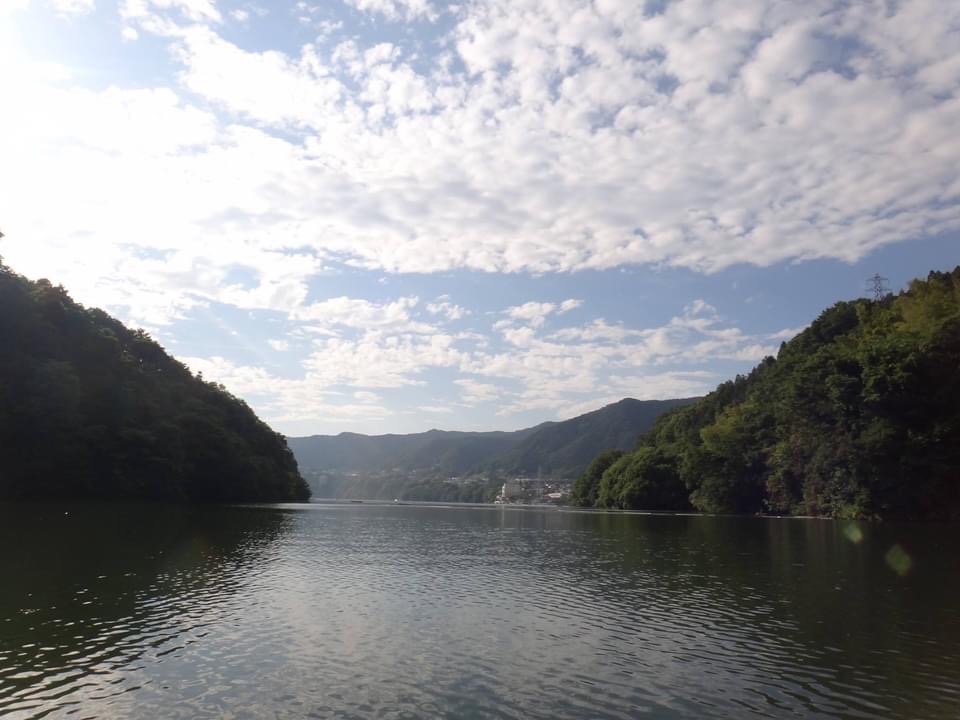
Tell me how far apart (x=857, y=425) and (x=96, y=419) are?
114 meters

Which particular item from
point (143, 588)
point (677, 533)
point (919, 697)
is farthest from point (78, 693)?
point (677, 533)

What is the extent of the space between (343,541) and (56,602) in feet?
111

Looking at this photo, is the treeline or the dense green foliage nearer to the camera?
the treeline

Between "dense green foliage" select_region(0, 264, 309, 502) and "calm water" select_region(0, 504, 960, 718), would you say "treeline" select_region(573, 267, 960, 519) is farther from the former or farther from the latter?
"dense green foliage" select_region(0, 264, 309, 502)

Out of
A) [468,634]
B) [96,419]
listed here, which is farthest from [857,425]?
[96,419]

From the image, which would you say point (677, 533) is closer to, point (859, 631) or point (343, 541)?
point (343, 541)

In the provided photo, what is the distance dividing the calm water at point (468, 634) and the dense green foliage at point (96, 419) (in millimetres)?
55562

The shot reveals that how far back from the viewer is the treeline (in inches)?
3561

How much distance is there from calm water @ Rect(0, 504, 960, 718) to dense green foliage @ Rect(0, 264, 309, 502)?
55562 mm

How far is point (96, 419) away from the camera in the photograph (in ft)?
354

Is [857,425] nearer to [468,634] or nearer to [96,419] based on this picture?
[468,634]

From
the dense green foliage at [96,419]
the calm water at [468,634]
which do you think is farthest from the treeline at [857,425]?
the dense green foliage at [96,419]

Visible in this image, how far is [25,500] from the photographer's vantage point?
93750 mm

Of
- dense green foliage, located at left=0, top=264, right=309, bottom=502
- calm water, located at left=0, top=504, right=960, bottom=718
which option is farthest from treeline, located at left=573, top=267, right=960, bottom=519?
dense green foliage, located at left=0, top=264, right=309, bottom=502
